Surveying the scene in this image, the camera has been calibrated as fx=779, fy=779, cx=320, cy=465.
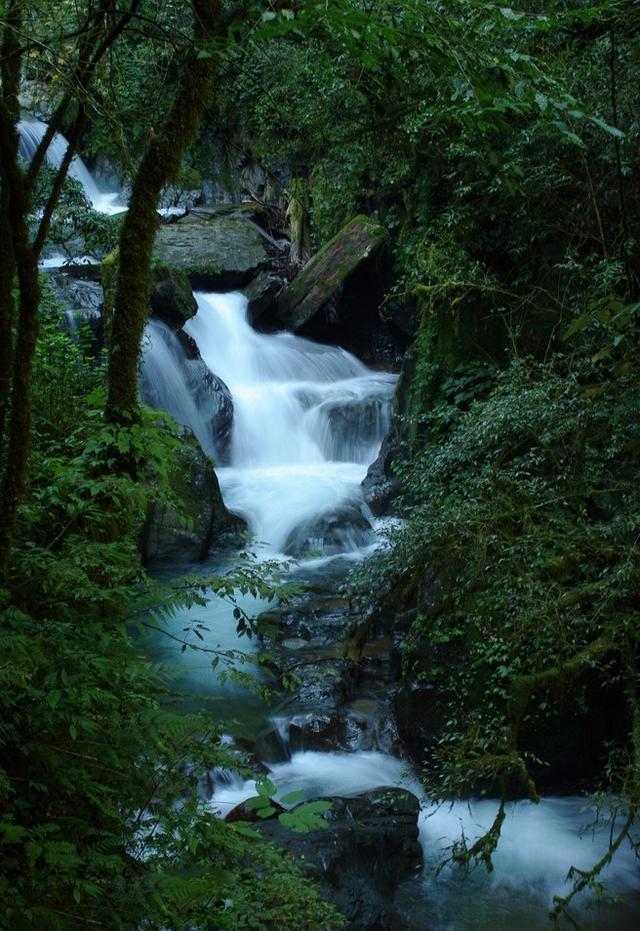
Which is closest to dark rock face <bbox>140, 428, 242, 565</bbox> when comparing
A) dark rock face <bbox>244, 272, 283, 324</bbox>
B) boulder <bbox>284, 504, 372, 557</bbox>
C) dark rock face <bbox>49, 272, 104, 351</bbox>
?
boulder <bbox>284, 504, 372, 557</bbox>

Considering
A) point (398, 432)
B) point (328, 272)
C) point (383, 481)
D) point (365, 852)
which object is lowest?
point (365, 852)

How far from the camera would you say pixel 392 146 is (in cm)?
869

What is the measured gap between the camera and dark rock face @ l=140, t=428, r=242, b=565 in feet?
28.8

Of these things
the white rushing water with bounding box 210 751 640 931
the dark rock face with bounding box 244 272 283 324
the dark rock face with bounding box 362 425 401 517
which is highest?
the dark rock face with bounding box 244 272 283 324

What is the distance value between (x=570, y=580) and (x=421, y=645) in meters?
1.31

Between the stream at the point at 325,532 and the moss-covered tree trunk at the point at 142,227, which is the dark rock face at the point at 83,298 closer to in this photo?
the stream at the point at 325,532

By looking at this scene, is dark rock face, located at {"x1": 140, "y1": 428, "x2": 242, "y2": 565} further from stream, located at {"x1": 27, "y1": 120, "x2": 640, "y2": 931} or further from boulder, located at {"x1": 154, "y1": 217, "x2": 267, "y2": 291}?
boulder, located at {"x1": 154, "y1": 217, "x2": 267, "y2": 291}

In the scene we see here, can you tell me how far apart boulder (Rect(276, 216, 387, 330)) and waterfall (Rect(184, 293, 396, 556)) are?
579 millimetres

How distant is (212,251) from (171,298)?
363 centimetres

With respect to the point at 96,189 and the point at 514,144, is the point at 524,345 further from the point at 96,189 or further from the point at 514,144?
the point at 96,189

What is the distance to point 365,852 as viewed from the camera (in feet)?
14.7

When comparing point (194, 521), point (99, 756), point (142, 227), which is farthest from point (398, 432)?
point (99, 756)

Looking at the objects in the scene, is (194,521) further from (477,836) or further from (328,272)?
(328,272)

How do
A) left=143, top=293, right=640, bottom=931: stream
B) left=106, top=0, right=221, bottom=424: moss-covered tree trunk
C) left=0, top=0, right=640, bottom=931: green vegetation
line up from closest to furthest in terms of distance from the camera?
left=0, top=0, right=640, bottom=931: green vegetation
left=106, top=0, right=221, bottom=424: moss-covered tree trunk
left=143, top=293, right=640, bottom=931: stream
